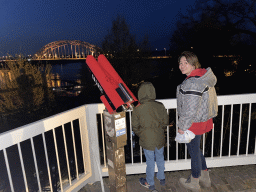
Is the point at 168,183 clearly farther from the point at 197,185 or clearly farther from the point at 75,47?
the point at 75,47

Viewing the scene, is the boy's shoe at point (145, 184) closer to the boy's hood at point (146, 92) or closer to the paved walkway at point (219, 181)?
the paved walkway at point (219, 181)

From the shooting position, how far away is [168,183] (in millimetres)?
2191

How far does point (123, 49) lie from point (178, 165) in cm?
1585

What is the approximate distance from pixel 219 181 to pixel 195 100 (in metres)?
1.35

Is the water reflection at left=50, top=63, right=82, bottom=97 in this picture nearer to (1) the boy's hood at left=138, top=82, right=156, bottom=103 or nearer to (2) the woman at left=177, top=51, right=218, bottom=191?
(1) the boy's hood at left=138, top=82, right=156, bottom=103

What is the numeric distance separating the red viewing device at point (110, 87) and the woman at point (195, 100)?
1.86ft

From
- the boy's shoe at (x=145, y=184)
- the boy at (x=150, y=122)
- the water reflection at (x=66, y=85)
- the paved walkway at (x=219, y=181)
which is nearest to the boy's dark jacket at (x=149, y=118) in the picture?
the boy at (x=150, y=122)

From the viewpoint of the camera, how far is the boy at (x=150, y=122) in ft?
5.81

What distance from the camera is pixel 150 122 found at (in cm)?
181

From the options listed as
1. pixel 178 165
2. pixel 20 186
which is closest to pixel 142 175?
pixel 178 165

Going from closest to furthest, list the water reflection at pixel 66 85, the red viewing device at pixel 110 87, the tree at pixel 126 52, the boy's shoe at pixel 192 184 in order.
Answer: the red viewing device at pixel 110 87 → the boy's shoe at pixel 192 184 → the tree at pixel 126 52 → the water reflection at pixel 66 85

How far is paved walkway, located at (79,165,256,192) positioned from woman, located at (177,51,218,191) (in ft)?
1.59

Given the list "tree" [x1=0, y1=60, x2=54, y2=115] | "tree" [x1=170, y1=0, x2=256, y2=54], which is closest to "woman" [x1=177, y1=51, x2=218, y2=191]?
"tree" [x1=170, y1=0, x2=256, y2=54]

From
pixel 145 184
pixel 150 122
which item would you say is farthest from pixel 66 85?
pixel 150 122
